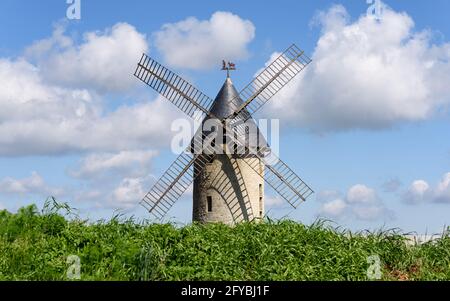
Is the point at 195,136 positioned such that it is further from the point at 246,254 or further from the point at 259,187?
the point at 246,254

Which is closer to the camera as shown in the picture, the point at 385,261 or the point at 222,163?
the point at 385,261

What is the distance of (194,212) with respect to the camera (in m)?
21.3

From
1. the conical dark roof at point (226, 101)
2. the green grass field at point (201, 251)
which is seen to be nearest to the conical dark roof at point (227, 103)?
the conical dark roof at point (226, 101)

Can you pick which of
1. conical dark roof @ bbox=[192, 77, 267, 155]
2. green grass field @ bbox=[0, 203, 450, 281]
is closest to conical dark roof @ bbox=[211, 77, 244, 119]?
conical dark roof @ bbox=[192, 77, 267, 155]

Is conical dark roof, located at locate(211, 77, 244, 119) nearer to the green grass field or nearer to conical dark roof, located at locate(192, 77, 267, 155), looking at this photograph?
conical dark roof, located at locate(192, 77, 267, 155)

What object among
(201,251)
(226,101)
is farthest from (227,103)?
(201,251)

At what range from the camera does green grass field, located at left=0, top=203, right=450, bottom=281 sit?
12367 millimetres

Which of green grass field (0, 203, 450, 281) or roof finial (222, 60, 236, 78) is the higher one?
roof finial (222, 60, 236, 78)

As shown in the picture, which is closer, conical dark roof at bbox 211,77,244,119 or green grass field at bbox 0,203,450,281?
green grass field at bbox 0,203,450,281

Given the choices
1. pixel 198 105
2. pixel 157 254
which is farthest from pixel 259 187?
pixel 157 254

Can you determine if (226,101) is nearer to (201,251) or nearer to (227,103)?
(227,103)

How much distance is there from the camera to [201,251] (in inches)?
515
